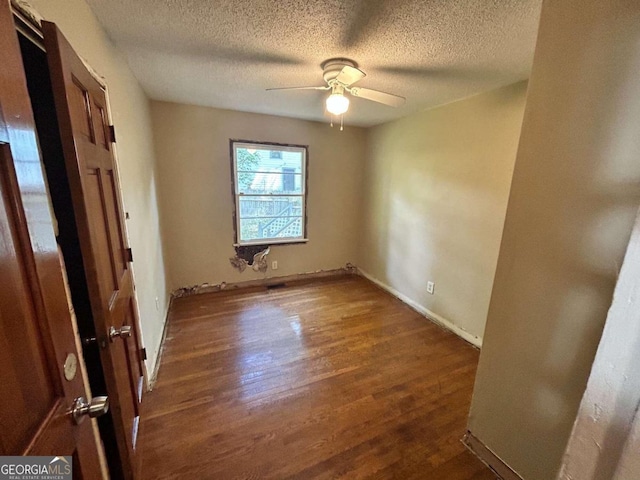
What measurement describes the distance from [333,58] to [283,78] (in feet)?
1.75

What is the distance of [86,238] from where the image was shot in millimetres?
870

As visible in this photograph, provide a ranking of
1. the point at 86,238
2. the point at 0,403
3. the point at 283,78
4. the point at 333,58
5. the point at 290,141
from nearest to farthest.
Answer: the point at 0,403 < the point at 86,238 < the point at 333,58 < the point at 283,78 < the point at 290,141

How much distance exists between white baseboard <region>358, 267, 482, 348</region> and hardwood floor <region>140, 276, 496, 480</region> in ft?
0.28

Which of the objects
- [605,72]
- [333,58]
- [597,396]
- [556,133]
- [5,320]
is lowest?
[597,396]

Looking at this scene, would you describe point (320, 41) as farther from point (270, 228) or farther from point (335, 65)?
point (270, 228)

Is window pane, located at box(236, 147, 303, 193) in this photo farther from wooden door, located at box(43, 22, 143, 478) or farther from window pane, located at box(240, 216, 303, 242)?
wooden door, located at box(43, 22, 143, 478)

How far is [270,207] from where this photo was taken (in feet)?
12.0

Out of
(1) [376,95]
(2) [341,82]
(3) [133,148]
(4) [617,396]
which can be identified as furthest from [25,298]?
(1) [376,95]

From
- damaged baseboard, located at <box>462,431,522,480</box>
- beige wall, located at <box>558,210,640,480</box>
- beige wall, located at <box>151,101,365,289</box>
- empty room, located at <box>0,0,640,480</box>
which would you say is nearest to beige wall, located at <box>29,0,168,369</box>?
empty room, located at <box>0,0,640,480</box>

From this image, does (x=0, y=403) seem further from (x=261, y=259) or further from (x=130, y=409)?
(x=261, y=259)

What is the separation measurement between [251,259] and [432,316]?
237 cm

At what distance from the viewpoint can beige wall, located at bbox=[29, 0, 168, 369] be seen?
116 cm

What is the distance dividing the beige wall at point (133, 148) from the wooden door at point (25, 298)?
25.1 inches

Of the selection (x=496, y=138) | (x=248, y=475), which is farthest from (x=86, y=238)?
(x=496, y=138)
